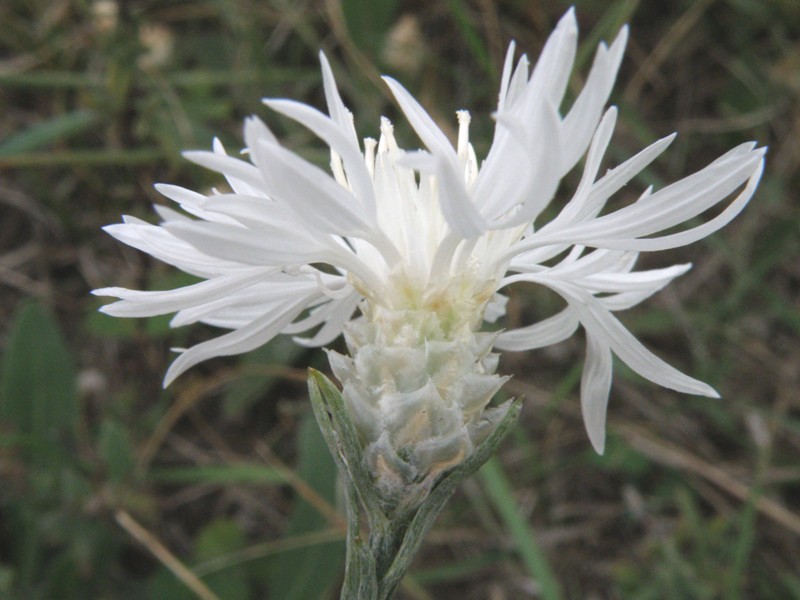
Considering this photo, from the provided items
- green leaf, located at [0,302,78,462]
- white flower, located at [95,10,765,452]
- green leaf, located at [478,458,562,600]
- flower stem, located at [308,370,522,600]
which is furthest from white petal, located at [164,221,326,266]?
green leaf, located at [0,302,78,462]

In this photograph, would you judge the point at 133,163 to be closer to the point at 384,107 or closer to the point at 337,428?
the point at 384,107

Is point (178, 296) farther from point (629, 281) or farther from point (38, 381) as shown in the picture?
point (38, 381)

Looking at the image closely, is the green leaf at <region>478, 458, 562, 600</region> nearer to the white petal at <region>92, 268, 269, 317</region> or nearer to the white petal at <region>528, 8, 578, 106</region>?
the white petal at <region>92, 268, 269, 317</region>

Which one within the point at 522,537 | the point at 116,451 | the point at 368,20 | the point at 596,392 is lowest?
the point at 522,537

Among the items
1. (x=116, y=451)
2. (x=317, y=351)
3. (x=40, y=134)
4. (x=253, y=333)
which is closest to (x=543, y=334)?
(x=253, y=333)

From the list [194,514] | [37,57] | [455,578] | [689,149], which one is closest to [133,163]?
[37,57]

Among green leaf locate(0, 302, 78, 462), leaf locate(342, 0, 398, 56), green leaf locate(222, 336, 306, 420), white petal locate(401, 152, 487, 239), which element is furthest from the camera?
leaf locate(342, 0, 398, 56)
